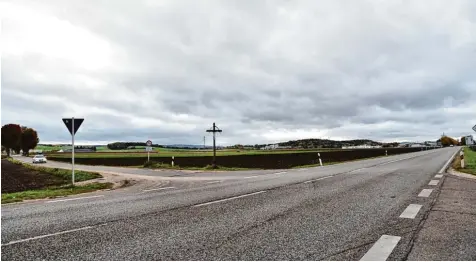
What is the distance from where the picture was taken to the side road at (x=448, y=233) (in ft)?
14.1

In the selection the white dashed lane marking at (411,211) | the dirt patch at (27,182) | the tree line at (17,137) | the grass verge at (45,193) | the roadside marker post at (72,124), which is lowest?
the dirt patch at (27,182)

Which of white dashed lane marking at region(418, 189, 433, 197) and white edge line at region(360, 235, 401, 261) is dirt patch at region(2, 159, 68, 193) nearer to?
white edge line at region(360, 235, 401, 261)

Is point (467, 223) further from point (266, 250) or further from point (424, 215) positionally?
point (266, 250)

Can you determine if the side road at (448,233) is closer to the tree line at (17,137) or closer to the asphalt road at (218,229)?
the asphalt road at (218,229)

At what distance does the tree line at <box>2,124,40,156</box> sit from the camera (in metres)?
Result: 104

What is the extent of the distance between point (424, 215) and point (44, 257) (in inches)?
257

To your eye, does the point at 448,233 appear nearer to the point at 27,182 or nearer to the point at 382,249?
the point at 382,249

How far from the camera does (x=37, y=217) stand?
7.18 metres

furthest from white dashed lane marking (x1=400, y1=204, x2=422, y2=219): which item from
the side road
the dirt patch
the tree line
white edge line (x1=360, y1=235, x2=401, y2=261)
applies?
the tree line

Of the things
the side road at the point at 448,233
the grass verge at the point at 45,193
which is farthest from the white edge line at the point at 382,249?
the grass verge at the point at 45,193

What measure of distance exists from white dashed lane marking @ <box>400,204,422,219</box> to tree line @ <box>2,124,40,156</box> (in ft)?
387

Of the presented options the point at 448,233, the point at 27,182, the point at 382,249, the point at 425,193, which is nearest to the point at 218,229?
the point at 382,249

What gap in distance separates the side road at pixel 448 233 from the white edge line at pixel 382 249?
26cm

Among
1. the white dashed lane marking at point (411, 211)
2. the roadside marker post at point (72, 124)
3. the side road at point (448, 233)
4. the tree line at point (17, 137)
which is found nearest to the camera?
the side road at point (448, 233)
